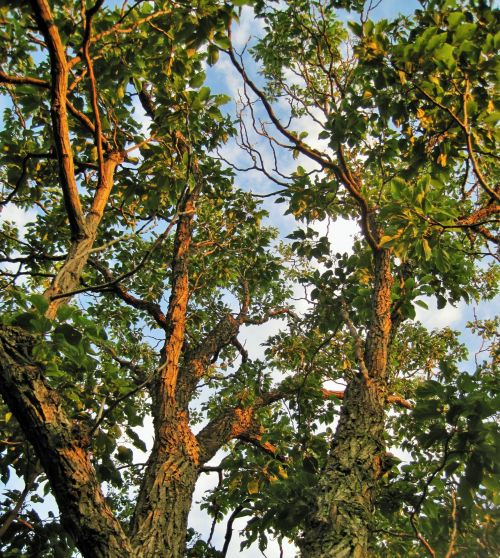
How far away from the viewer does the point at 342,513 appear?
314 cm

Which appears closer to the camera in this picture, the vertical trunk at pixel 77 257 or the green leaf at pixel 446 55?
the vertical trunk at pixel 77 257

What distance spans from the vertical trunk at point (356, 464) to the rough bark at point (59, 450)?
1.44 metres

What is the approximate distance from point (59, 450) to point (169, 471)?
2046 millimetres

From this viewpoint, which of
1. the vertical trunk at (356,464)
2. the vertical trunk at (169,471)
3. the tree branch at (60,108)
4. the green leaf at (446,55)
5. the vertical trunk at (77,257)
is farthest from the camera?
the vertical trunk at (169,471)

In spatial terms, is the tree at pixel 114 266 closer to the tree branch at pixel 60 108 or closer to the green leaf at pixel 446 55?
the tree branch at pixel 60 108

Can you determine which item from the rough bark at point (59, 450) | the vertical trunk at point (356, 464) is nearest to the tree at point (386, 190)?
the vertical trunk at point (356, 464)

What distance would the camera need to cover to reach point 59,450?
2.31 meters

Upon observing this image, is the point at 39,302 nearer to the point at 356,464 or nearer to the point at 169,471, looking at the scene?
the point at 169,471

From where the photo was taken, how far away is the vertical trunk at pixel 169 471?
3588 millimetres

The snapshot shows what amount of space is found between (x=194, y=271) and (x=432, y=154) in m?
4.82

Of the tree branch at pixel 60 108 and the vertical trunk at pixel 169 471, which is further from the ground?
the tree branch at pixel 60 108

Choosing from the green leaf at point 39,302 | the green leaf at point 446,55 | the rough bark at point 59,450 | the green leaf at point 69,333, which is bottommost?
the rough bark at point 59,450

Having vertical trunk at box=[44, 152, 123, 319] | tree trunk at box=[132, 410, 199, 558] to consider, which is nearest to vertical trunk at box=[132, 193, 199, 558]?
tree trunk at box=[132, 410, 199, 558]

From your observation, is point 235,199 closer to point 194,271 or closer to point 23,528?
point 194,271
